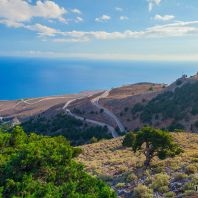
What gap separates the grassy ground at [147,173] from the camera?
803 inches

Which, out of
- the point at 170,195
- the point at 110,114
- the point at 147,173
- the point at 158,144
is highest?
the point at 158,144

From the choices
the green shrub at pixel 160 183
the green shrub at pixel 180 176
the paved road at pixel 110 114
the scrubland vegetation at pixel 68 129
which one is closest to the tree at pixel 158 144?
the green shrub at pixel 160 183

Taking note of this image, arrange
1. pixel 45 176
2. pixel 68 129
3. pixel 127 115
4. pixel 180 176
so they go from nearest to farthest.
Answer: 1. pixel 45 176
2. pixel 180 176
3. pixel 68 129
4. pixel 127 115

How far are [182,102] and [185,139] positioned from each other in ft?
113

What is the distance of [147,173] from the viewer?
80.2 ft

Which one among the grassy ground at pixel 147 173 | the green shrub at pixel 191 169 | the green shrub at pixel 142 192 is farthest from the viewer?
the green shrub at pixel 191 169

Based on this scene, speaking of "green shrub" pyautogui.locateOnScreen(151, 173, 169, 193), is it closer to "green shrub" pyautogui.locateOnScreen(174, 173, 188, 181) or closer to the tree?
"green shrub" pyautogui.locateOnScreen(174, 173, 188, 181)

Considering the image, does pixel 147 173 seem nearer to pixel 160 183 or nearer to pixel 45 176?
pixel 160 183

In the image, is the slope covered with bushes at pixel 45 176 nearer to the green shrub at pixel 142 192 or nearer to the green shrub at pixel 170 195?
the green shrub at pixel 142 192

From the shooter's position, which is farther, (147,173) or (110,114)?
(110,114)

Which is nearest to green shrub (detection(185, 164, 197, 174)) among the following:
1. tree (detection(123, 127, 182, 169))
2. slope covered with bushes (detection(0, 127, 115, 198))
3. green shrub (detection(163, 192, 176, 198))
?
green shrub (detection(163, 192, 176, 198))

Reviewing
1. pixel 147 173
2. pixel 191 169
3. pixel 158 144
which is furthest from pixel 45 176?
pixel 158 144

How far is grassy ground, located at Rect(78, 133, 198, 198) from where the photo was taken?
20.4m

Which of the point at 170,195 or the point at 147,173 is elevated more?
the point at 147,173
